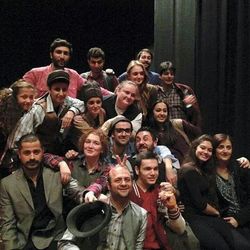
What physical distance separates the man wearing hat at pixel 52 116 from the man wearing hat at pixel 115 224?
0.58 m

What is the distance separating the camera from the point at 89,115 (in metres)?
4.21

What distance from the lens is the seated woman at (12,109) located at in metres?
3.88

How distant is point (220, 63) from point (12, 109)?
2.66m

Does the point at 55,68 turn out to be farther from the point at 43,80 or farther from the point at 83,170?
the point at 83,170

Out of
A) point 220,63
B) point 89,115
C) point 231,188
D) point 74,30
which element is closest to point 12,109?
point 89,115

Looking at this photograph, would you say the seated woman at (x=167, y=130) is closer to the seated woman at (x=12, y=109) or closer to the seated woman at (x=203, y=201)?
the seated woman at (x=203, y=201)

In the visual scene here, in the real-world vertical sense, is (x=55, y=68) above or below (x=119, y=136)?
above

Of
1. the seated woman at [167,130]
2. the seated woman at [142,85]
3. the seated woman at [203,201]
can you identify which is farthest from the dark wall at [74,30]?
the seated woman at [203,201]

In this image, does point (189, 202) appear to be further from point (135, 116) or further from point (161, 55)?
point (161, 55)

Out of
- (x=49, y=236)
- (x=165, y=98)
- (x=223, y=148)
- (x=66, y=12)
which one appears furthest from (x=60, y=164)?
(x=66, y=12)

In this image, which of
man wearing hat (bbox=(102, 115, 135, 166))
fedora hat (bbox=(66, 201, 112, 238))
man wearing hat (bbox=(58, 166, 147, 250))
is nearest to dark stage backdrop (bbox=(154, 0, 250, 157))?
man wearing hat (bbox=(102, 115, 135, 166))

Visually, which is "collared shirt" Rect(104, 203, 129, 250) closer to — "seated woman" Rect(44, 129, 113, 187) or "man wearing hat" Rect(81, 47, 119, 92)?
"seated woman" Rect(44, 129, 113, 187)

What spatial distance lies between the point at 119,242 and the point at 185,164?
2.85 ft

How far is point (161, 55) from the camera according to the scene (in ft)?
20.5
